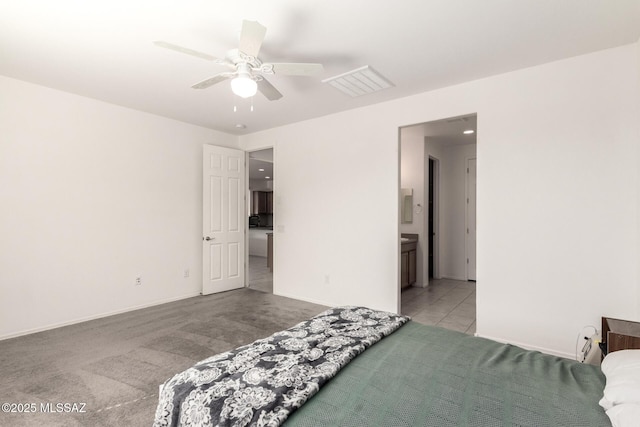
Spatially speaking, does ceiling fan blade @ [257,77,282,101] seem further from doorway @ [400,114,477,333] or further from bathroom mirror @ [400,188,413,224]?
bathroom mirror @ [400,188,413,224]

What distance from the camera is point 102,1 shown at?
204 centimetres

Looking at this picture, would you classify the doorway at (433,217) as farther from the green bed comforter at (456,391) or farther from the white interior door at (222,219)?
the green bed comforter at (456,391)

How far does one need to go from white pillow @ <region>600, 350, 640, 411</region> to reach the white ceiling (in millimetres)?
2120

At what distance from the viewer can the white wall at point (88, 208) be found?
3.29m

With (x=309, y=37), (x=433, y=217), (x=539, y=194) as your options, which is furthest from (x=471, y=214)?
(x=309, y=37)

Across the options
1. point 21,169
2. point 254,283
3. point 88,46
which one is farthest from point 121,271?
point 88,46

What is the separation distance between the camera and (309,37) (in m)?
2.44

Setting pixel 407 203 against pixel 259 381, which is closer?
pixel 259 381

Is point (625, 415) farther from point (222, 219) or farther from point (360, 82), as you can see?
point (222, 219)

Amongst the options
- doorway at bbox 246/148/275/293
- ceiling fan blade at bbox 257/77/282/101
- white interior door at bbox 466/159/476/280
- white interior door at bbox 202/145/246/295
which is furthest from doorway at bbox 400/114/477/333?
ceiling fan blade at bbox 257/77/282/101

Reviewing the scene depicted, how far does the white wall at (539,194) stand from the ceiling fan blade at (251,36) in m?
2.21

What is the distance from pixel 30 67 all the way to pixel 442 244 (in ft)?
21.6

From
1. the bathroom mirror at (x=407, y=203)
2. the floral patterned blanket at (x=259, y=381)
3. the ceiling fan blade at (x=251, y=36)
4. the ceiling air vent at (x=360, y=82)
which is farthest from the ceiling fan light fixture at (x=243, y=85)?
the bathroom mirror at (x=407, y=203)

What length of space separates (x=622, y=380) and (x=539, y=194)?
2153 millimetres
